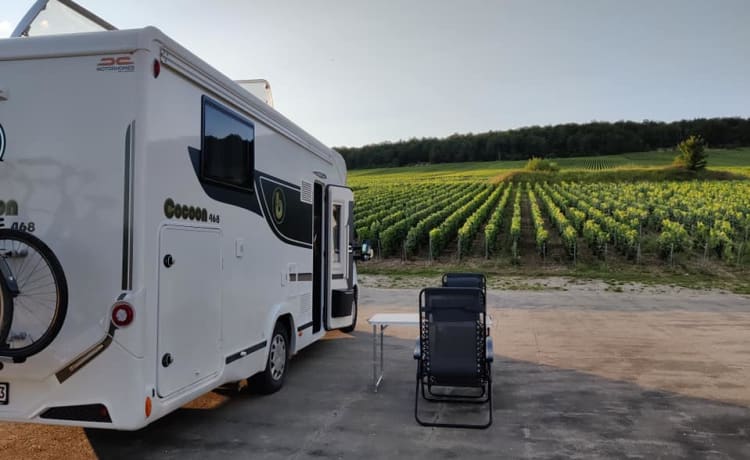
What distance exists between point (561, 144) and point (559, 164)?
1368 centimetres

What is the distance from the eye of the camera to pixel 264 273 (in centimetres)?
539

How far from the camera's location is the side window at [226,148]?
171 inches

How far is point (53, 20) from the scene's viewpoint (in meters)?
4.59

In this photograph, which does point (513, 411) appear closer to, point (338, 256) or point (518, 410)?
point (518, 410)

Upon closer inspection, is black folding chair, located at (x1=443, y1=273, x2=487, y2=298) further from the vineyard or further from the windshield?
the vineyard

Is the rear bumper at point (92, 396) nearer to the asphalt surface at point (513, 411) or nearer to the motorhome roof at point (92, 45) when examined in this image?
the asphalt surface at point (513, 411)

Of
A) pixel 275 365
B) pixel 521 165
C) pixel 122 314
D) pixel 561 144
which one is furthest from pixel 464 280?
pixel 561 144

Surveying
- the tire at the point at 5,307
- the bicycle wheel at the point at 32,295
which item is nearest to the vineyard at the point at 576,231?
the bicycle wheel at the point at 32,295

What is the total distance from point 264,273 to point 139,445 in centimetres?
175

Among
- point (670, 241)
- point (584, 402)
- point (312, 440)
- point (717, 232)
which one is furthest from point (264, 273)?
point (717, 232)

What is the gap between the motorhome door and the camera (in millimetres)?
7512

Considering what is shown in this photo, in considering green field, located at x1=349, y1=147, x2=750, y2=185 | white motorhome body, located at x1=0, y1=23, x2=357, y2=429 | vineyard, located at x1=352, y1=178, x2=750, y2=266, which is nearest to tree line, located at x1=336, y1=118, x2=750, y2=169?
green field, located at x1=349, y1=147, x2=750, y2=185

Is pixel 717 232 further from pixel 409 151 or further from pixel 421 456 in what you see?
pixel 409 151

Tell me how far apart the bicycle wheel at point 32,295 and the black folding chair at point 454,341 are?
9.85ft
